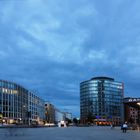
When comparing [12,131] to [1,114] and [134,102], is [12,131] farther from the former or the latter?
[1,114]

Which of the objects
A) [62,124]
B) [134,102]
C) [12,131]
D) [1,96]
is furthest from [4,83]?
[12,131]

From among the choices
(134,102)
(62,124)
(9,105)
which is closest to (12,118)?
(9,105)

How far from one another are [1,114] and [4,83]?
15811 mm

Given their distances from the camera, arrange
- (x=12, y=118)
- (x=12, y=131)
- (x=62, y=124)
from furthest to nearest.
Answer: (x=12, y=118) → (x=62, y=124) → (x=12, y=131)

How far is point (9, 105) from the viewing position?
19450 centimetres

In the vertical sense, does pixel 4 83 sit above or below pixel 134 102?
above

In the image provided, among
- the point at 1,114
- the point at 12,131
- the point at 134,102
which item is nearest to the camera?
the point at 12,131

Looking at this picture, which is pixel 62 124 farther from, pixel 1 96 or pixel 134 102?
pixel 134 102

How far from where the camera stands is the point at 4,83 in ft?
630

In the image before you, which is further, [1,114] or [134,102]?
[1,114]

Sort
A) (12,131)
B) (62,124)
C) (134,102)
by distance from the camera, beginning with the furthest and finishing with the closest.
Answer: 1. (62,124)
2. (134,102)
3. (12,131)

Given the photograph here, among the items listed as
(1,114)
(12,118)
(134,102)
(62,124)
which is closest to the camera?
(134,102)

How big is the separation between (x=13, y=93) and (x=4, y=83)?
930 cm

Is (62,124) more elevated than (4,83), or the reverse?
(4,83)
